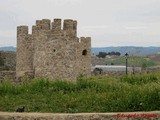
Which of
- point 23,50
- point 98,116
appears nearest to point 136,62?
point 23,50

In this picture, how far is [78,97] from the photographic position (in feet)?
42.3

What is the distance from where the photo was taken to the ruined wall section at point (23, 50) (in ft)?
95.3

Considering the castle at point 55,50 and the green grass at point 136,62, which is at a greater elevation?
the castle at point 55,50

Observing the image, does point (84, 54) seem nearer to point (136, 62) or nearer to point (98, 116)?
point (98, 116)

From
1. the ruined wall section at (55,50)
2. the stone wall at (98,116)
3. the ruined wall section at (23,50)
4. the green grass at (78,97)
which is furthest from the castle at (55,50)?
the stone wall at (98,116)

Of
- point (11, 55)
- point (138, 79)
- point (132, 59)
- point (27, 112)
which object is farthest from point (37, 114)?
point (132, 59)

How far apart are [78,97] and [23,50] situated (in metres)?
16.9

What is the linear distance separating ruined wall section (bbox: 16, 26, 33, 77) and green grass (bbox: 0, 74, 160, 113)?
47.2 feet

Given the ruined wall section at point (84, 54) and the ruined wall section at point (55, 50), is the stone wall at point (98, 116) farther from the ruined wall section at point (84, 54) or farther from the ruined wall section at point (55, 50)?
the ruined wall section at point (84, 54)

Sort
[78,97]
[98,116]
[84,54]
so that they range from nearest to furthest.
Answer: [98,116], [78,97], [84,54]

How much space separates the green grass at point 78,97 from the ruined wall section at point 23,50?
14.4 metres

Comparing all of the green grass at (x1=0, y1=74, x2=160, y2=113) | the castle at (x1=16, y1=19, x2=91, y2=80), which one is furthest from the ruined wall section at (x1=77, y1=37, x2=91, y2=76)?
the green grass at (x1=0, y1=74, x2=160, y2=113)

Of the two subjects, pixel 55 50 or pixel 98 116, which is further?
pixel 55 50

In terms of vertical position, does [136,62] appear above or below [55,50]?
below
